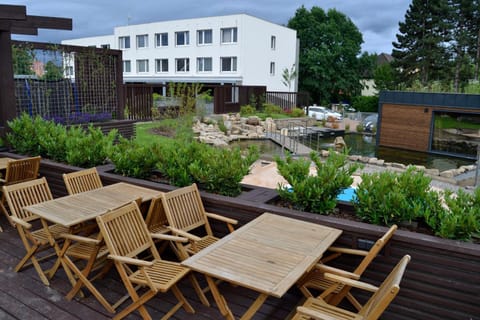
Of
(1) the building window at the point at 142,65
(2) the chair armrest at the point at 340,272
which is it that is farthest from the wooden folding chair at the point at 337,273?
(1) the building window at the point at 142,65

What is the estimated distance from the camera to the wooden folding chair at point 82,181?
446 centimetres

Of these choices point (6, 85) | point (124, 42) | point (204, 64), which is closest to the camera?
point (6, 85)

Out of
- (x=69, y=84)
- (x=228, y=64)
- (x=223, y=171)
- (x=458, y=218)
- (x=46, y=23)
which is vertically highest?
Answer: (x=228, y=64)

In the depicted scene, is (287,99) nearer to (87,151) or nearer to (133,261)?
(87,151)

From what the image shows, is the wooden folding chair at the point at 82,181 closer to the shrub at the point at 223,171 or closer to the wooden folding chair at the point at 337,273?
the shrub at the point at 223,171

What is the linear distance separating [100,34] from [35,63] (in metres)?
36.6

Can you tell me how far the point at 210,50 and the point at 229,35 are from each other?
7.20 feet

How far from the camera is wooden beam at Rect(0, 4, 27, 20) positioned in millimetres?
6168

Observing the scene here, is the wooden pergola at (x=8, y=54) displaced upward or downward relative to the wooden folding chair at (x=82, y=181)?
upward

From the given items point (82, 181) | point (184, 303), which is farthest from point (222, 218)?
point (82, 181)

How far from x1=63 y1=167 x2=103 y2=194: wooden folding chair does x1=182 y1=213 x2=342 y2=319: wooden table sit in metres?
2.26

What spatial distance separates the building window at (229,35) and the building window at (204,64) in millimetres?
2274

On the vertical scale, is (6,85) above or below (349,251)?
above

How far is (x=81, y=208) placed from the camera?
148 inches
